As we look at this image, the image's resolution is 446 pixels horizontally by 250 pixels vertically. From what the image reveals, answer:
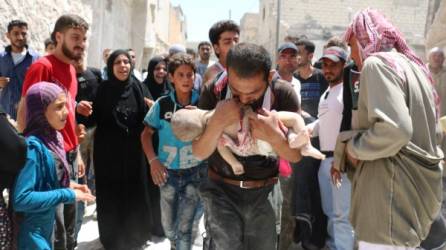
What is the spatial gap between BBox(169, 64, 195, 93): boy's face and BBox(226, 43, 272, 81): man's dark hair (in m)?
1.22

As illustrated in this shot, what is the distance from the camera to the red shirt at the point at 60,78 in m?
2.84

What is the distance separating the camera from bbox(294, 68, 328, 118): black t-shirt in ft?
14.0

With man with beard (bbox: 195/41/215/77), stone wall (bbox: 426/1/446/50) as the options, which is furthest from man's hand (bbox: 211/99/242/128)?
stone wall (bbox: 426/1/446/50)

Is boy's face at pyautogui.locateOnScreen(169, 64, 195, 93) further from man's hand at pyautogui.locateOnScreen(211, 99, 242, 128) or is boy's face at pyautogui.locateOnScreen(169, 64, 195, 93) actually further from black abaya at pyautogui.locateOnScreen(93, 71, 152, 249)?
man's hand at pyautogui.locateOnScreen(211, 99, 242, 128)

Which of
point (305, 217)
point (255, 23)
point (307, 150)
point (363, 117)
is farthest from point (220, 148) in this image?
point (255, 23)

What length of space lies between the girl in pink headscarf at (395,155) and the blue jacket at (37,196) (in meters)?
1.55

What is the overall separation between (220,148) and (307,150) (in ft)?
1.48

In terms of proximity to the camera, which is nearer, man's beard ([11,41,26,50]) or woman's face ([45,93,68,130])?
woman's face ([45,93,68,130])

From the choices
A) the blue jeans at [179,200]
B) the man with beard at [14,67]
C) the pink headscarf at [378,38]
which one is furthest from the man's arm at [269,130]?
the man with beard at [14,67]

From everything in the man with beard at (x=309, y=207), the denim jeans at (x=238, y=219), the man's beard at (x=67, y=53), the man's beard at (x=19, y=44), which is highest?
the man's beard at (x=19, y=44)

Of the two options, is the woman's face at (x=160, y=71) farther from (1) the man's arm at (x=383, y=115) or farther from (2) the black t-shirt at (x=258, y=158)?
(1) the man's arm at (x=383, y=115)

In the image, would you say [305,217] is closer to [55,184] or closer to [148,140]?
[148,140]

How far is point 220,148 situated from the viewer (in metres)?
2.06

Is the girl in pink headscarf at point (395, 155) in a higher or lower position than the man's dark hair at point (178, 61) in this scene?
lower
